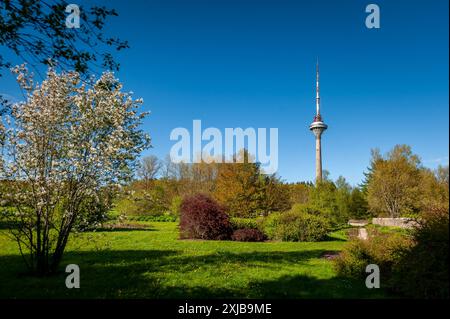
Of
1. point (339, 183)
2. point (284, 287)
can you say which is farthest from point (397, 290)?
point (339, 183)

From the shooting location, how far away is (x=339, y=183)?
48688 mm

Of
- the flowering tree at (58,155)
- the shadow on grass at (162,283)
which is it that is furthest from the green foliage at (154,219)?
the flowering tree at (58,155)

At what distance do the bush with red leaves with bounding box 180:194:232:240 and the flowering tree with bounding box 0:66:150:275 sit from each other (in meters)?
11.7

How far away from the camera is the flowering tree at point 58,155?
9.34m

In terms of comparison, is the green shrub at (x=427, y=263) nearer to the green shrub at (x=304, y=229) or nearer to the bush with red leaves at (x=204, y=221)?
the green shrub at (x=304, y=229)

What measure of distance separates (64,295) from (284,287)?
18.8 feet

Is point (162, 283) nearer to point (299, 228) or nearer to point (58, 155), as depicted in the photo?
point (58, 155)

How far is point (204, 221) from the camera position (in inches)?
850

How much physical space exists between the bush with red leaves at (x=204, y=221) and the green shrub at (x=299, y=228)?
3.50 m

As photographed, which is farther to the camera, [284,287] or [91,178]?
[91,178]

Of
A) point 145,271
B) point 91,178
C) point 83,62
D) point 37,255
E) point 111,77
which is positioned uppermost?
point 111,77

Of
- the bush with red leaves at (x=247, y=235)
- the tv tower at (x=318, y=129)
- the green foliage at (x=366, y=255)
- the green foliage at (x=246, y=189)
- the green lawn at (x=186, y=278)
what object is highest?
the tv tower at (x=318, y=129)

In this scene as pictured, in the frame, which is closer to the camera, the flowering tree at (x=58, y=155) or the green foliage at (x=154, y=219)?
the flowering tree at (x=58, y=155)
